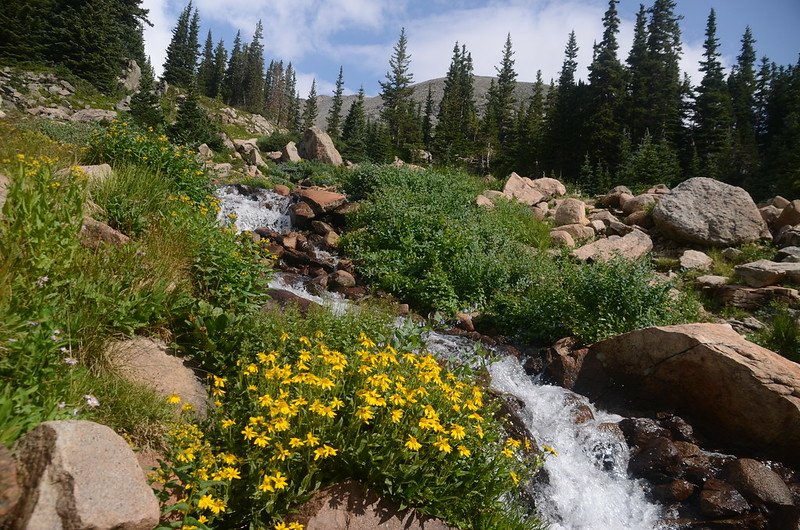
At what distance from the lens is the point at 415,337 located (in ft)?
14.6

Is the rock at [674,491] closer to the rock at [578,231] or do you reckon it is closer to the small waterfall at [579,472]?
the small waterfall at [579,472]

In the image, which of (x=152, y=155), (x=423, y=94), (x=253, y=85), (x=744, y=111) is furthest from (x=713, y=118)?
(x=423, y=94)

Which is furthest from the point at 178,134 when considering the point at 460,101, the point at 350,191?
the point at 460,101

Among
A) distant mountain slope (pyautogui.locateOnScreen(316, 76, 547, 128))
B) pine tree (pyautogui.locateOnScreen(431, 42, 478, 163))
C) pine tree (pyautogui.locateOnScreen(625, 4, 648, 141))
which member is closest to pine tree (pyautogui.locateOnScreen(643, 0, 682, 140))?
pine tree (pyautogui.locateOnScreen(625, 4, 648, 141))

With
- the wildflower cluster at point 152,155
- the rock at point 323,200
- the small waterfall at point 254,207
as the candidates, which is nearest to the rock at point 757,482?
the wildflower cluster at point 152,155

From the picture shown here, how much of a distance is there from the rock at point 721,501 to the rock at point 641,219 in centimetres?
1063

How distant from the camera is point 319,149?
28984mm

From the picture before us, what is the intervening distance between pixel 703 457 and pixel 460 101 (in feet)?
163

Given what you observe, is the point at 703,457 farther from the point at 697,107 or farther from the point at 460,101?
the point at 460,101

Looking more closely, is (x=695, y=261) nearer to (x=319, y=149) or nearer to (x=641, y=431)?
(x=641, y=431)

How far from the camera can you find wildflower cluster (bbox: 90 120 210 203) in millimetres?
7379

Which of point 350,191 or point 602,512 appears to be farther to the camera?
point 350,191

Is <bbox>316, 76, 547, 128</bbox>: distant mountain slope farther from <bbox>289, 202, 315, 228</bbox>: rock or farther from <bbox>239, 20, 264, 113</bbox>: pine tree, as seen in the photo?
<bbox>289, 202, 315, 228</bbox>: rock

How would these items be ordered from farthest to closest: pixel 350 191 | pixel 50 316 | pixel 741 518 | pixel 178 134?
1. pixel 178 134
2. pixel 350 191
3. pixel 741 518
4. pixel 50 316
